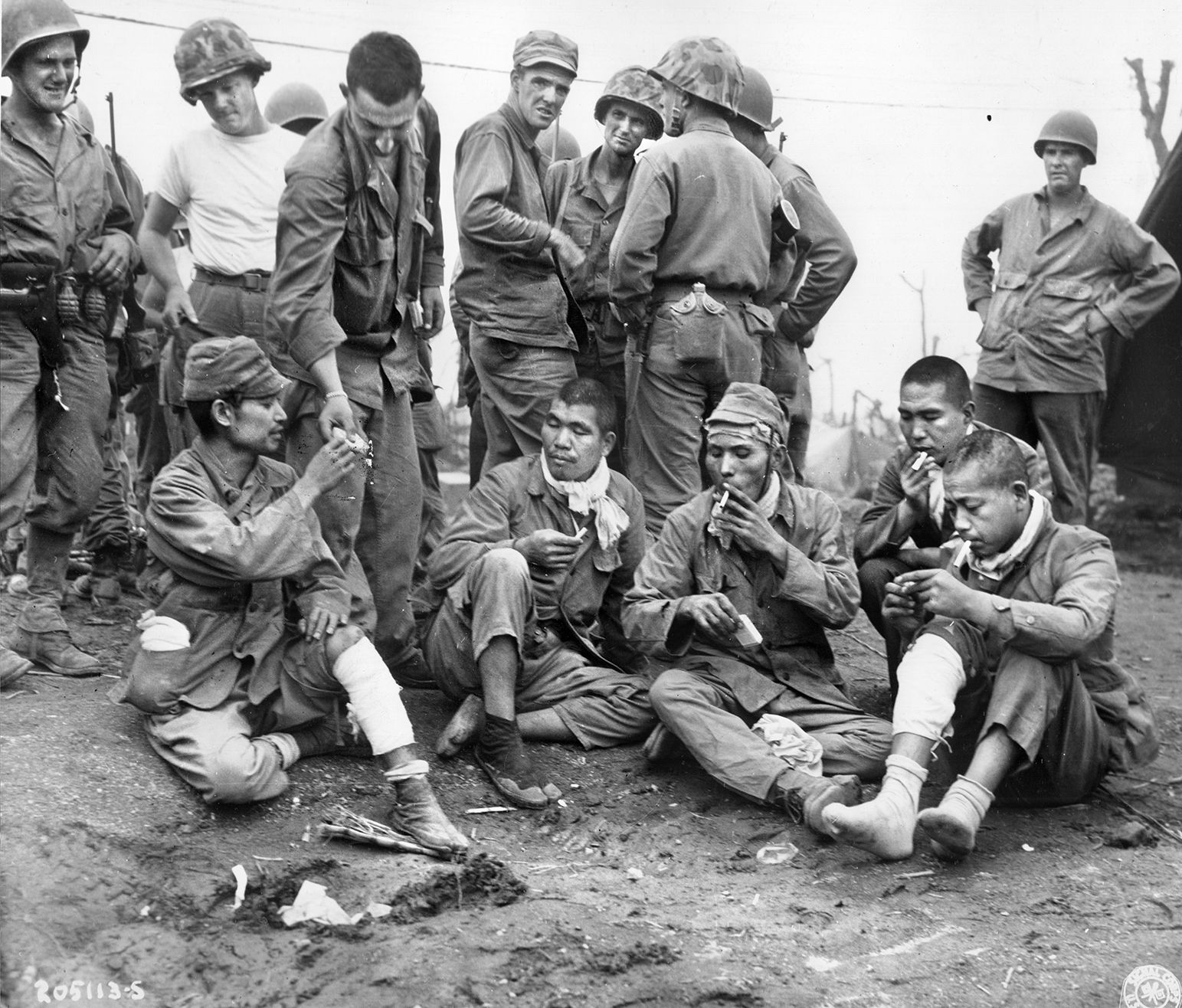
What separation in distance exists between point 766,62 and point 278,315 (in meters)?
4.05

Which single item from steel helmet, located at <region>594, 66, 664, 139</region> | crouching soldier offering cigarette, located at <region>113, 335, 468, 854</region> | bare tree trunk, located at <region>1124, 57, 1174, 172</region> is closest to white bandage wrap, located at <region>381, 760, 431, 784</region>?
crouching soldier offering cigarette, located at <region>113, 335, 468, 854</region>

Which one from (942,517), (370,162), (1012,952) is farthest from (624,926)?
(370,162)

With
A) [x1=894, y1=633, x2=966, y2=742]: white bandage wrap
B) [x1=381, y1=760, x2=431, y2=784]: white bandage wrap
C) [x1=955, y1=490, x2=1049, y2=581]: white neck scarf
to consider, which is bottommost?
[x1=381, y1=760, x2=431, y2=784]: white bandage wrap

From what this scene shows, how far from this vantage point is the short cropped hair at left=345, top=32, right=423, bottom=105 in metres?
4.73

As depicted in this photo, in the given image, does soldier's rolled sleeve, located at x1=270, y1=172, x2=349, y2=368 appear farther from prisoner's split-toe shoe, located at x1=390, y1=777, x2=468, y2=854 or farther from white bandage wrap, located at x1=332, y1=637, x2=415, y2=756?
prisoner's split-toe shoe, located at x1=390, y1=777, x2=468, y2=854

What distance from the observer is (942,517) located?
202 inches

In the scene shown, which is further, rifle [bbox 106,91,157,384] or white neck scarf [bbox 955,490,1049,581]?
rifle [bbox 106,91,157,384]

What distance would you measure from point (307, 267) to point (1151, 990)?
3403 mm

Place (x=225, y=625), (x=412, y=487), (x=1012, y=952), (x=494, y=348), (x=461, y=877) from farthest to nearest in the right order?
(x=494, y=348), (x=412, y=487), (x=225, y=625), (x=461, y=877), (x=1012, y=952)

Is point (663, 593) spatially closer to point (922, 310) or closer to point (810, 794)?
point (810, 794)

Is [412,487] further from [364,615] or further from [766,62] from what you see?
[766,62]

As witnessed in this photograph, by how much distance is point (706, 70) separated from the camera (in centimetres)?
576

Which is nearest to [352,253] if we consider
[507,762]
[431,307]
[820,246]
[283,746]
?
[431,307]

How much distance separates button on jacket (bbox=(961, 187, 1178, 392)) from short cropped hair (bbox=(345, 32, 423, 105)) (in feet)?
13.0
